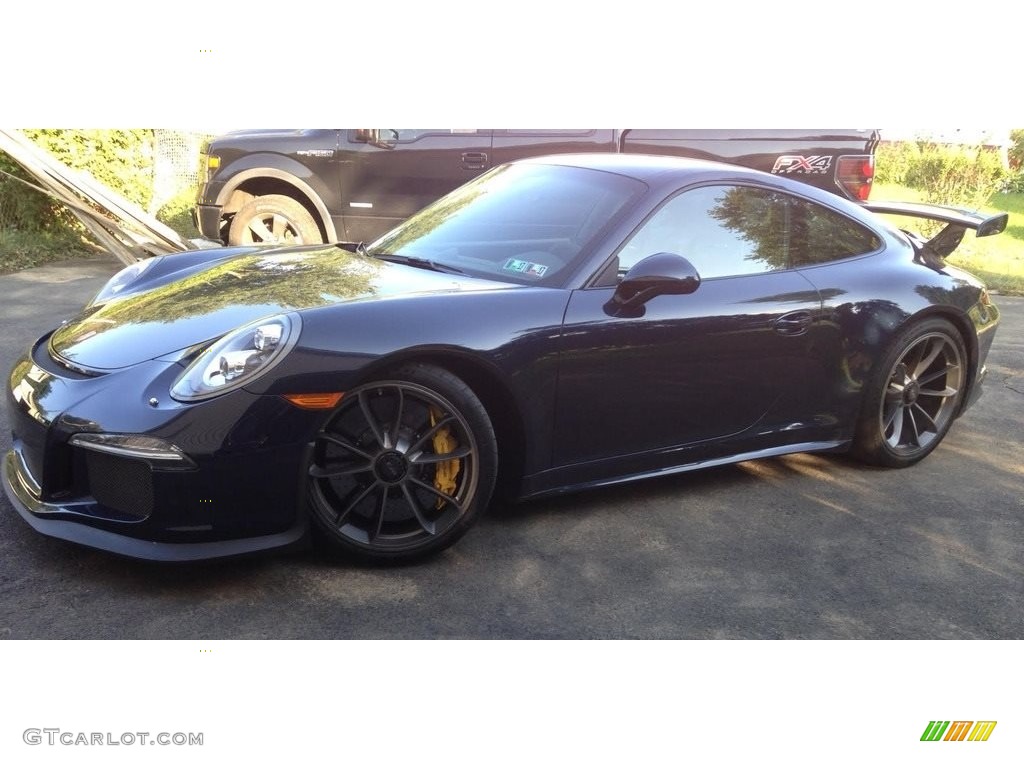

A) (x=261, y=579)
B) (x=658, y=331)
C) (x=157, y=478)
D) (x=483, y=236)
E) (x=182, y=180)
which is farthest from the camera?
(x=182, y=180)

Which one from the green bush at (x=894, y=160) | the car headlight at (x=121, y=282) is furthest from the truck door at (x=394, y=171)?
the car headlight at (x=121, y=282)

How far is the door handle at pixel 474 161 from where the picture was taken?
6.44 meters

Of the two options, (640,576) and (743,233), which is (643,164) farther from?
(640,576)

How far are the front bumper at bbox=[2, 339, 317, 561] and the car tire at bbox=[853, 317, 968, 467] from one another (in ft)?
8.45

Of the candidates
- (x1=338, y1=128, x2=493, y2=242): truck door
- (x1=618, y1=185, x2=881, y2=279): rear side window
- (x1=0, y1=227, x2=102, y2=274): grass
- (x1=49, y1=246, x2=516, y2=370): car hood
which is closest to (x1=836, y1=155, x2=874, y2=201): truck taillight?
(x1=618, y1=185, x2=881, y2=279): rear side window

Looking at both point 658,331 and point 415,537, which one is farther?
point 658,331

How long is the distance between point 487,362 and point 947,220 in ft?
8.46

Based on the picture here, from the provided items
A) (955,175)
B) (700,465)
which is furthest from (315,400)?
(955,175)

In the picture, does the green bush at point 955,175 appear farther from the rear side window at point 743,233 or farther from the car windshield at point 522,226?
the car windshield at point 522,226

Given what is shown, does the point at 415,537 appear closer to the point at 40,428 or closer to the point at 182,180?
the point at 40,428
